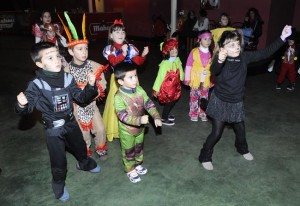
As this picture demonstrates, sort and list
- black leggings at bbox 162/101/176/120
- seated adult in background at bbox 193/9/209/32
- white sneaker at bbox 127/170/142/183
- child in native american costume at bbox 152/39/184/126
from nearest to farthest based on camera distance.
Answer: white sneaker at bbox 127/170/142/183, child in native american costume at bbox 152/39/184/126, black leggings at bbox 162/101/176/120, seated adult in background at bbox 193/9/209/32

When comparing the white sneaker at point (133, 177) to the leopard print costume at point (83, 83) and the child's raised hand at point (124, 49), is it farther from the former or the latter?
the child's raised hand at point (124, 49)

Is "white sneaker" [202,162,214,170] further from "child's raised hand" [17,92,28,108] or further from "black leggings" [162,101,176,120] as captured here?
"child's raised hand" [17,92,28,108]

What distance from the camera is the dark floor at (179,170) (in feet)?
11.2

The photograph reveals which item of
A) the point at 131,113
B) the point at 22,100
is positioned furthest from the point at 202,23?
the point at 22,100

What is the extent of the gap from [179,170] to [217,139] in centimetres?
69

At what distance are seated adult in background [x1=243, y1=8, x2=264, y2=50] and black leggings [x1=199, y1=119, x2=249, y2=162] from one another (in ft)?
20.4

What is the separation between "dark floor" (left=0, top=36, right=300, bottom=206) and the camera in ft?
11.2

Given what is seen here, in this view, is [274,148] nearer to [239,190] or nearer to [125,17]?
[239,190]

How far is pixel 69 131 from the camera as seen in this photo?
3156 mm

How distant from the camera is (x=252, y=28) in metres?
9.34

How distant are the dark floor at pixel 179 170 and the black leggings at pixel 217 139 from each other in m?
0.16

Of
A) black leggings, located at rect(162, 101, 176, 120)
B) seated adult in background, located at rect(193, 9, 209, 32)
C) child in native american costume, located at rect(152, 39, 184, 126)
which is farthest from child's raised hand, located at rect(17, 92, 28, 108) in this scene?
seated adult in background, located at rect(193, 9, 209, 32)

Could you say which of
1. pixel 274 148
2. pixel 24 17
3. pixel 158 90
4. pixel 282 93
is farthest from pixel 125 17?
pixel 274 148

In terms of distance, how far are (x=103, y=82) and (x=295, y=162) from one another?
297 cm
